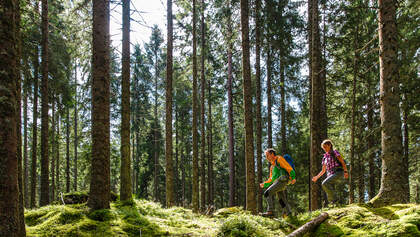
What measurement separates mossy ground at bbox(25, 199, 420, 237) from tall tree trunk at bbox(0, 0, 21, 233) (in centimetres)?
221

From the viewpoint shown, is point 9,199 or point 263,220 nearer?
point 9,199

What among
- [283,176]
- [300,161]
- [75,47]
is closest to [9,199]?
[283,176]

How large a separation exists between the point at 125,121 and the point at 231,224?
559cm

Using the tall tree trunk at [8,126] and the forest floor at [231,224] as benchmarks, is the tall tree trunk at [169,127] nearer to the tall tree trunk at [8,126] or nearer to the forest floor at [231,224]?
the forest floor at [231,224]

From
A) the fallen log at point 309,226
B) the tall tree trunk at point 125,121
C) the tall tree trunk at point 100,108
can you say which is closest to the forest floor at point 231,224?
the fallen log at point 309,226

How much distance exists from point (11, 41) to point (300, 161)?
21.9 metres

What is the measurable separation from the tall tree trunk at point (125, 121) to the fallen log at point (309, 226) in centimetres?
633

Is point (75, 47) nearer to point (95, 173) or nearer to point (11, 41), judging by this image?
point (95, 173)

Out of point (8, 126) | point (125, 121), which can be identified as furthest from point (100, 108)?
point (8, 126)

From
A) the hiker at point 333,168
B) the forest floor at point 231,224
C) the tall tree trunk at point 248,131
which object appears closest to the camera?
the forest floor at point 231,224

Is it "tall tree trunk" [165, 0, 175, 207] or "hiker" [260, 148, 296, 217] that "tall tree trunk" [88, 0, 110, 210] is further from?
"tall tree trunk" [165, 0, 175, 207]

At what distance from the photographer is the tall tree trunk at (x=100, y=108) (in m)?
6.70

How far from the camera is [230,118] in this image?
60.0 ft

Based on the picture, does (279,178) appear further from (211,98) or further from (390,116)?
(211,98)
